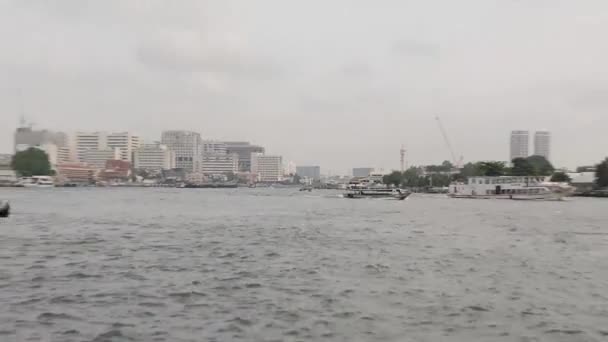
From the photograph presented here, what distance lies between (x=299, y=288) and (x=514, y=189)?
9045 centimetres

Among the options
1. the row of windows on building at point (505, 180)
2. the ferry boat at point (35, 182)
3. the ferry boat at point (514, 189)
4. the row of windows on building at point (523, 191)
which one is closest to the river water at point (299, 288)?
the row of windows on building at point (523, 191)

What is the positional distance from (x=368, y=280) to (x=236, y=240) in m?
13.2

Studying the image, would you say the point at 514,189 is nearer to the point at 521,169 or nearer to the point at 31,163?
the point at 521,169

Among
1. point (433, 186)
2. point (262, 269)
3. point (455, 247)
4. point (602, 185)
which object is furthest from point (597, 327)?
point (433, 186)

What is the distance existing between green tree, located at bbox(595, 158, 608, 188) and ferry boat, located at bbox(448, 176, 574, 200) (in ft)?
79.3

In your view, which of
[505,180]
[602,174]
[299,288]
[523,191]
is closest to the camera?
[299,288]

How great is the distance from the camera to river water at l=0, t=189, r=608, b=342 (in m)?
13.2

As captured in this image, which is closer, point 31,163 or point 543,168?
point 543,168

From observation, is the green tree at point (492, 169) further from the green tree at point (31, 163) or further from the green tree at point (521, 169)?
the green tree at point (31, 163)

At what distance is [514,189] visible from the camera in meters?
101

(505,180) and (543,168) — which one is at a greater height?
(543,168)

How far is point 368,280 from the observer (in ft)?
63.8

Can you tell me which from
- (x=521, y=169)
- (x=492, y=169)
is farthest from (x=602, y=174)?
(x=492, y=169)

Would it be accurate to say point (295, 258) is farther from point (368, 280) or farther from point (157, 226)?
point (157, 226)
